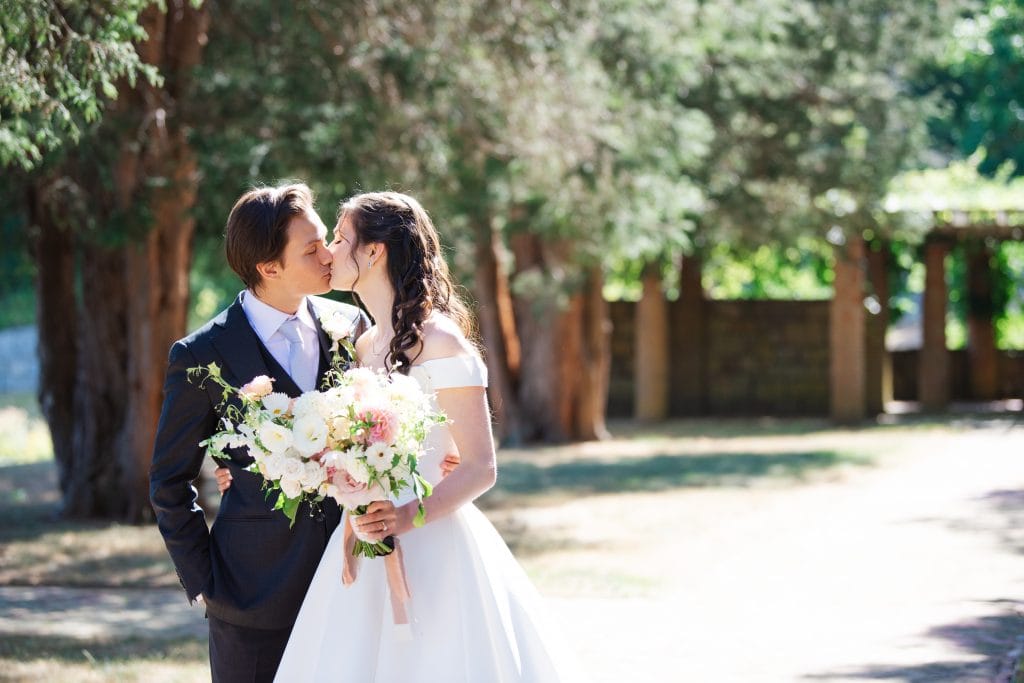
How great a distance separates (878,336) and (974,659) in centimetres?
1975

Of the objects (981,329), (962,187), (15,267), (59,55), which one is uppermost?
(962,187)

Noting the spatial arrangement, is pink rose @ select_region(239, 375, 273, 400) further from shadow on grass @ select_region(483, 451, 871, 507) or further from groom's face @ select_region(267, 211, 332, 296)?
shadow on grass @ select_region(483, 451, 871, 507)

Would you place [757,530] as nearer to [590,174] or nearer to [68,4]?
[590,174]

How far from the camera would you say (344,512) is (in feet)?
13.3

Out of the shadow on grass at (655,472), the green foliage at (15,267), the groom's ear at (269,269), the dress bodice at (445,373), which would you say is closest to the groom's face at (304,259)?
the groom's ear at (269,269)

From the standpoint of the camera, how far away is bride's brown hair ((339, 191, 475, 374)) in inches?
162

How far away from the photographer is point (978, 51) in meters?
25.3

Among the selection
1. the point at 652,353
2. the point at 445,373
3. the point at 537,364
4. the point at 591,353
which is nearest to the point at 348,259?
the point at 445,373

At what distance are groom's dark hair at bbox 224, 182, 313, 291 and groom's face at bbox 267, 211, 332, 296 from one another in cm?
2

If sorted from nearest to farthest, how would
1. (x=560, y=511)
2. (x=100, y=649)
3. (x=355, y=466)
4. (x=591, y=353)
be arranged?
(x=355, y=466) → (x=100, y=649) → (x=560, y=511) → (x=591, y=353)

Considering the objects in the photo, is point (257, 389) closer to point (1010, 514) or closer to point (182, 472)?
point (182, 472)

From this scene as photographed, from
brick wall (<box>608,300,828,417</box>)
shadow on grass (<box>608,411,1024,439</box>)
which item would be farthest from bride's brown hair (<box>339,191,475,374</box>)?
brick wall (<box>608,300,828,417</box>)

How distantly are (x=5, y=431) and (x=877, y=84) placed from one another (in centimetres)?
1696

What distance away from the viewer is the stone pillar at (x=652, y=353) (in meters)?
26.8
